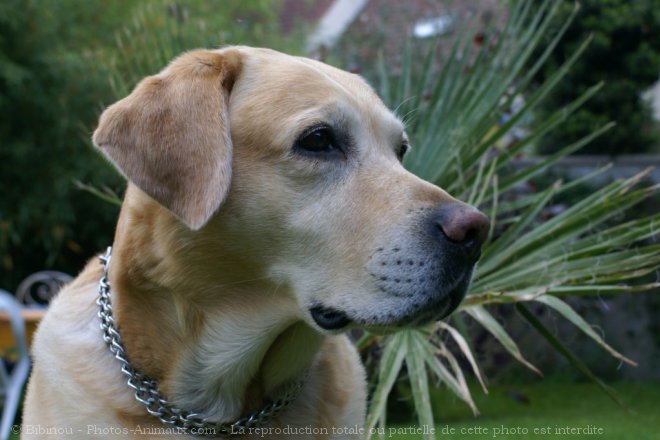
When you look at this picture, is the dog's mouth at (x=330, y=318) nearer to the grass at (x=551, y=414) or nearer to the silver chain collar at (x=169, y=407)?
the silver chain collar at (x=169, y=407)

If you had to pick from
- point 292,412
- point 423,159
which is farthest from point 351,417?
point 423,159

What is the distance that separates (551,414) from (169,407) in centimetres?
397

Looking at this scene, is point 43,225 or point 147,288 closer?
point 147,288

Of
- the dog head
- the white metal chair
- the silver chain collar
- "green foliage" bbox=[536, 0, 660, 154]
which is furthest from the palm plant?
"green foliage" bbox=[536, 0, 660, 154]

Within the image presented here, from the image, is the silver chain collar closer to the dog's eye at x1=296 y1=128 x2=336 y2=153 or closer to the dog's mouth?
the dog's mouth

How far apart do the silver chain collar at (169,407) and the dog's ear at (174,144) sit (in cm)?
45

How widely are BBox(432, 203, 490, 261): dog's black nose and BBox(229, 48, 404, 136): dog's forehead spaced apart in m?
0.45

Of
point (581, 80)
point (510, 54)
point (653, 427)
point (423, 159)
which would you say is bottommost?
point (653, 427)

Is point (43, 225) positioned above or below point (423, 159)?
below

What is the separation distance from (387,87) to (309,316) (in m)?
2.41

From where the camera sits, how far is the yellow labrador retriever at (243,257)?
228cm

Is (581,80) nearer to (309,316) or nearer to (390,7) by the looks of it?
(390,7)

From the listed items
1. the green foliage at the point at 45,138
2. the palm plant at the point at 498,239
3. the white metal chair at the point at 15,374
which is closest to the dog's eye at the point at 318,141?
the palm plant at the point at 498,239

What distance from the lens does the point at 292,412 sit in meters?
2.56
